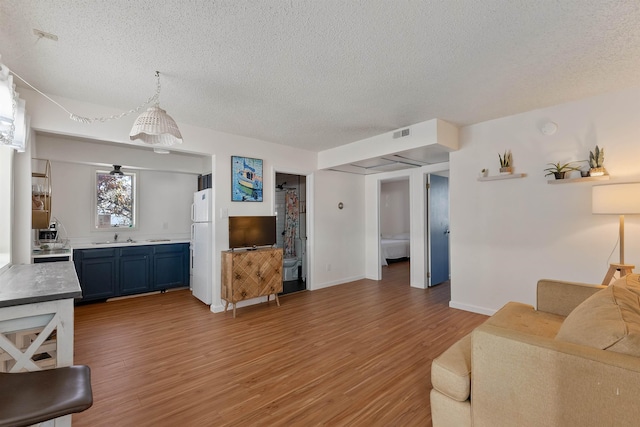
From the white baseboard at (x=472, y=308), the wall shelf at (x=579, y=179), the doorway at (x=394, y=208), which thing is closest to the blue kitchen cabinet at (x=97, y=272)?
the white baseboard at (x=472, y=308)

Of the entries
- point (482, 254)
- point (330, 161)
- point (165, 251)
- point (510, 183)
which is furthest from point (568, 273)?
point (165, 251)

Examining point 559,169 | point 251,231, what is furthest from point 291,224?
point 559,169

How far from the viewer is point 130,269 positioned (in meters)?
4.56

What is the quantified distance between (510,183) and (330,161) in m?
2.73

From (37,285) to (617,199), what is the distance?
13.7 ft

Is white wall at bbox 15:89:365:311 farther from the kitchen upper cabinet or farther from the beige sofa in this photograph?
the beige sofa

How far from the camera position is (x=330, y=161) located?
505cm

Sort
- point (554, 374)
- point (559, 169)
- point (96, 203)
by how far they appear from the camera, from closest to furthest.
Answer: point (554, 374)
point (559, 169)
point (96, 203)

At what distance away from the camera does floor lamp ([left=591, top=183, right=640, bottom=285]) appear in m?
2.33

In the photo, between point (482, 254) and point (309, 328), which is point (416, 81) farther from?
point (309, 328)

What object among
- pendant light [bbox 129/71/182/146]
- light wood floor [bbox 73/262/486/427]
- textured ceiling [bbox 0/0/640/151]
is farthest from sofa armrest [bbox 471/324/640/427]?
pendant light [bbox 129/71/182/146]

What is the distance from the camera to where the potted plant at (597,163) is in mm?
2811

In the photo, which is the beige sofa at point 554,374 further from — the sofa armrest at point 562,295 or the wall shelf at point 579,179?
the wall shelf at point 579,179

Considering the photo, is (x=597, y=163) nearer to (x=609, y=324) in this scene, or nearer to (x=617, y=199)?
(x=617, y=199)
